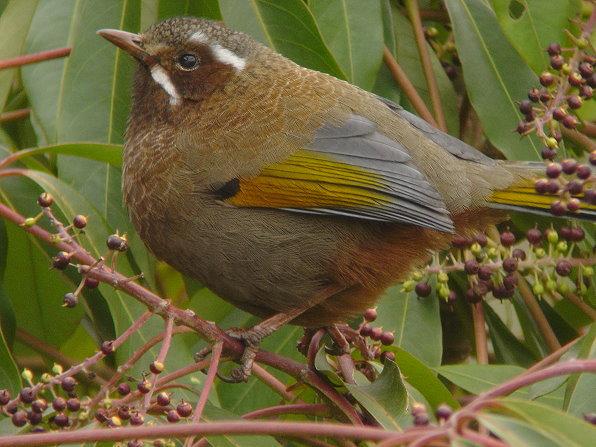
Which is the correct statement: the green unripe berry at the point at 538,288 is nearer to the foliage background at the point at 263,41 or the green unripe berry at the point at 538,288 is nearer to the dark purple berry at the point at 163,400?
the foliage background at the point at 263,41

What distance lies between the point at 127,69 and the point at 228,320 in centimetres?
120

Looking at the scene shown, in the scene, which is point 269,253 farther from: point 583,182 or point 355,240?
point 583,182

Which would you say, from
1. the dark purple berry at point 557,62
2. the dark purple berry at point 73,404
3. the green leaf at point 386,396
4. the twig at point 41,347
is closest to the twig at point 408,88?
the dark purple berry at point 557,62

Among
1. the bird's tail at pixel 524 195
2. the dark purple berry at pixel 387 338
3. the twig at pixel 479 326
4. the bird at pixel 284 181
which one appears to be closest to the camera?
the dark purple berry at pixel 387 338

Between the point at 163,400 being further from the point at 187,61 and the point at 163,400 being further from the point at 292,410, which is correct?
the point at 187,61

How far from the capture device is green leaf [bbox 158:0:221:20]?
16.4 ft

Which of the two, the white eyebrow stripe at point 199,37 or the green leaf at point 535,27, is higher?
the green leaf at point 535,27

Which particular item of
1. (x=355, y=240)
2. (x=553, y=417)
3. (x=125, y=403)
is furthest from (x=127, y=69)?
(x=553, y=417)

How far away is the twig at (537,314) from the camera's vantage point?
4.72 m

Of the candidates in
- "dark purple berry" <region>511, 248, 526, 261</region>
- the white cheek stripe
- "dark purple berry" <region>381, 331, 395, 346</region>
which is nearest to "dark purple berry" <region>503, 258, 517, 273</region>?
"dark purple berry" <region>511, 248, 526, 261</region>

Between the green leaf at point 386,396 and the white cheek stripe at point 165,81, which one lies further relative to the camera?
the white cheek stripe at point 165,81

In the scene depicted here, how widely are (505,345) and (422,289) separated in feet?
2.03

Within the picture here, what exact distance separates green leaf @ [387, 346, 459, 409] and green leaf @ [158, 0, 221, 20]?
1936 mm

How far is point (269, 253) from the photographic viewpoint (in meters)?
4.27
